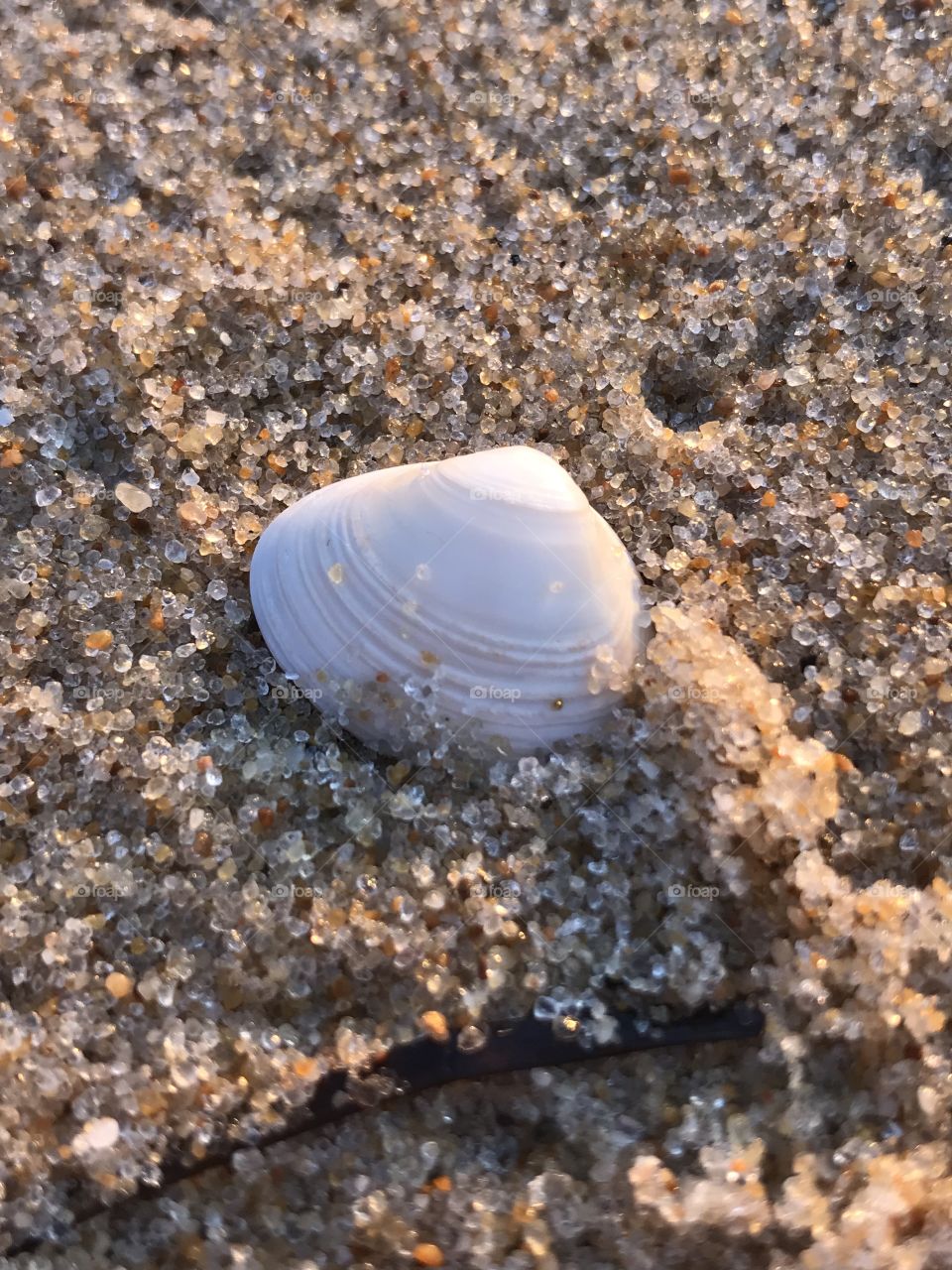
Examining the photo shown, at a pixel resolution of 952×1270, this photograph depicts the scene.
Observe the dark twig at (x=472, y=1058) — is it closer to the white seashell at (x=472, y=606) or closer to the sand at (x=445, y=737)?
the sand at (x=445, y=737)

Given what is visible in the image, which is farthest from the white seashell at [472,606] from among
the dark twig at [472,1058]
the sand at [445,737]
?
the dark twig at [472,1058]

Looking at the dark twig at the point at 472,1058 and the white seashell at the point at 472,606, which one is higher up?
the white seashell at the point at 472,606

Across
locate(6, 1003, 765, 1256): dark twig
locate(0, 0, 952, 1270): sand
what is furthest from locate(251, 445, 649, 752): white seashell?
locate(6, 1003, 765, 1256): dark twig

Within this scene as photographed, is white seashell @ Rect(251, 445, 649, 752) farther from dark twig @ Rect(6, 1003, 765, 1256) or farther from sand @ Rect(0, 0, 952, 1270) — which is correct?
dark twig @ Rect(6, 1003, 765, 1256)

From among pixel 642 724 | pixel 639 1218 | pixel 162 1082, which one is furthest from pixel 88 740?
pixel 639 1218

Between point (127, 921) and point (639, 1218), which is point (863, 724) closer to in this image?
point (639, 1218)

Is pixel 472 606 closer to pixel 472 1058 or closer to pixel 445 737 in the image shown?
pixel 445 737
